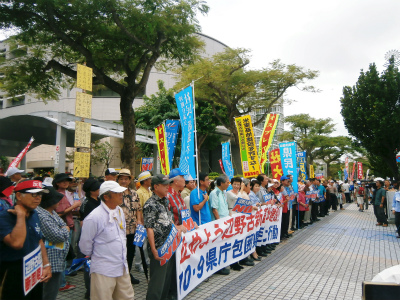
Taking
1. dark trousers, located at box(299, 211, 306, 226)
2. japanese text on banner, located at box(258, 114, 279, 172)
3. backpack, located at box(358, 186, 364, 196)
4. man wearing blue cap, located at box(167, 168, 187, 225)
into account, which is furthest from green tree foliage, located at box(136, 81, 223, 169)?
man wearing blue cap, located at box(167, 168, 187, 225)

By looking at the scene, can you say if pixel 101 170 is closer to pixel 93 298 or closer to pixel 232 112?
pixel 232 112

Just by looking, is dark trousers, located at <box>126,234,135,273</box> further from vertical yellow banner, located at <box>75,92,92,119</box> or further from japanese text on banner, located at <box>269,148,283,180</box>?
japanese text on banner, located at <box>269,148,283,180</box>

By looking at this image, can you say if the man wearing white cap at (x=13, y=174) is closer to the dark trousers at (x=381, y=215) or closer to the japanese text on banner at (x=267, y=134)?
the japanese text on banner at (x=267, y=134)

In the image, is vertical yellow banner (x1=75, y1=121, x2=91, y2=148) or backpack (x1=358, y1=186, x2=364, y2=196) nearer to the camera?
vertical yellow banner (x1=75, y1=121, x2=91, y2=148)

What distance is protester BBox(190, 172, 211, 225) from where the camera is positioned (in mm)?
5570

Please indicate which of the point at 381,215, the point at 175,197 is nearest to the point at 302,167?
the point at 381,215

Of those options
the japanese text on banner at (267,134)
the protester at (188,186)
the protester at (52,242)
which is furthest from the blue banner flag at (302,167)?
the protester at (52,242)

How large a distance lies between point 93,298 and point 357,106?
22738 millimetres

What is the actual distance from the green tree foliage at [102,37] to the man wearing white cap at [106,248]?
7.30 metres

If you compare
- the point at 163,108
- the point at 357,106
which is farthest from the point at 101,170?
the point at 357,106

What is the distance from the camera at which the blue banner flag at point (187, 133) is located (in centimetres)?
630

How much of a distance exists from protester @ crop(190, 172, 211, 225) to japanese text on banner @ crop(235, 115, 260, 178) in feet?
15.3

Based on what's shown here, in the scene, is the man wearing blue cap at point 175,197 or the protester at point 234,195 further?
the protester at point 234,195

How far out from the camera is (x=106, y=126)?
14.6 meters
